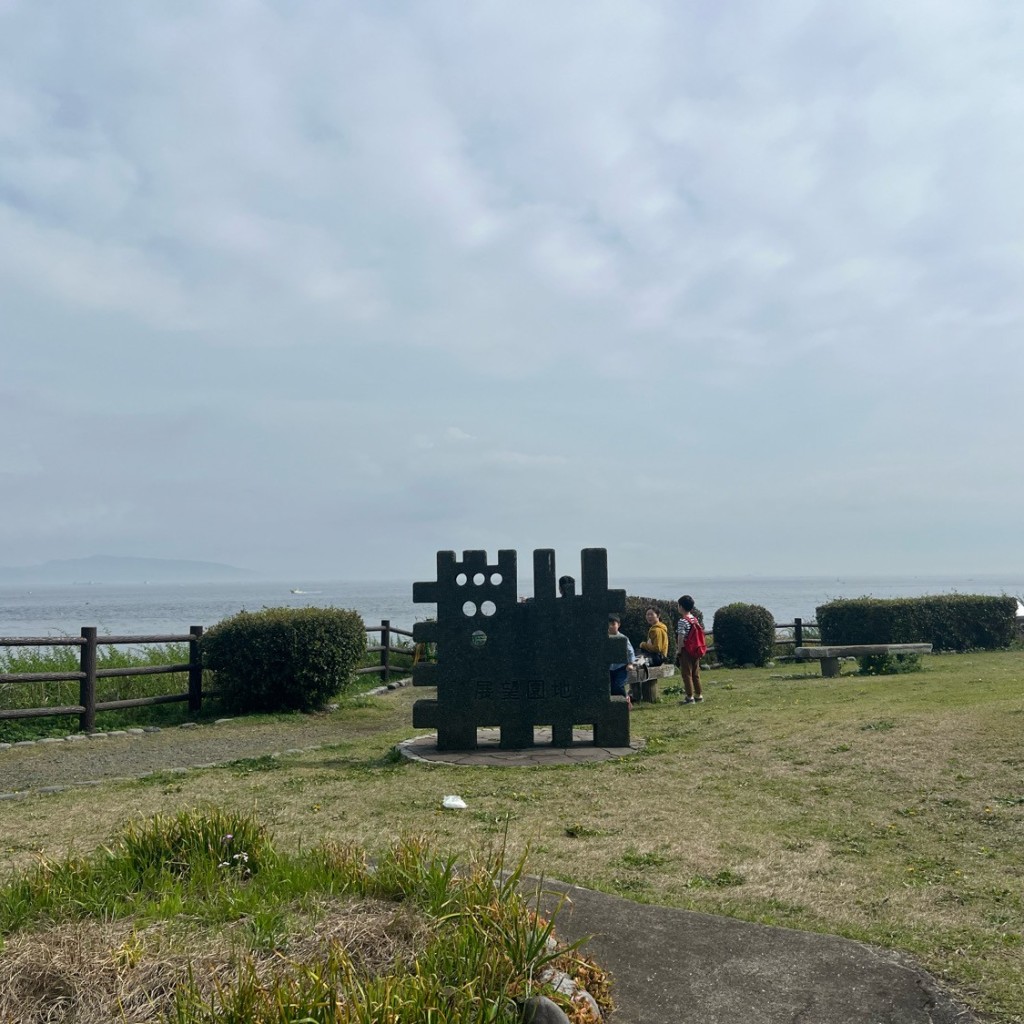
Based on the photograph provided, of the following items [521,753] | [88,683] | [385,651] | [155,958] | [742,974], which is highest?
[385,651]

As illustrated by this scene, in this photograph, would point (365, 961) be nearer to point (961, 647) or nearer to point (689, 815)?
point (689, 815)

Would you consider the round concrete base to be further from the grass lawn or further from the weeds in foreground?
the weeds in foreground

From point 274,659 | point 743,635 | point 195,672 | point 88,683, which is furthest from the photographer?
point 743,635

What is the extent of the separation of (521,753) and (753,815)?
3.45 metres

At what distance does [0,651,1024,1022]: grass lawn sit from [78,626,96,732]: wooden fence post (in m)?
3.68

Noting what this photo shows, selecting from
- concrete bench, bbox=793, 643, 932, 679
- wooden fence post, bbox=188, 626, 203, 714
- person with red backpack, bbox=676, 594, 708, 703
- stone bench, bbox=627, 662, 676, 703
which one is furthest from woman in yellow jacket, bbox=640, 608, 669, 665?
wooden fence post, bbox=188, 626, 203, 714

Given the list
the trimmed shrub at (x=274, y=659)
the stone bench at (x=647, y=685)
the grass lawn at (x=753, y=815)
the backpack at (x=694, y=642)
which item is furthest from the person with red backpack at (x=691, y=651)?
Answer: the trimmed shrub at (x=274, y=659)

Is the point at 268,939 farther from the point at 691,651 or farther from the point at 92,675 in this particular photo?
the point at 691,651

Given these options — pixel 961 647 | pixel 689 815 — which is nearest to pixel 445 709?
pixel 689 815

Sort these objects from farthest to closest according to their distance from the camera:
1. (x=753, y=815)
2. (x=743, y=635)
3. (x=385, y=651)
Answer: (x=743, y=635) < (x=385, y=651) < (x=753, y=815)

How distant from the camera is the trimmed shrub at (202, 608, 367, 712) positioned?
46.7ft

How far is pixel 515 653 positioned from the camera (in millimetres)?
10359

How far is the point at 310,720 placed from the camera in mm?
14031

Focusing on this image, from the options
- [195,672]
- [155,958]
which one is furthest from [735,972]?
[195,672]
